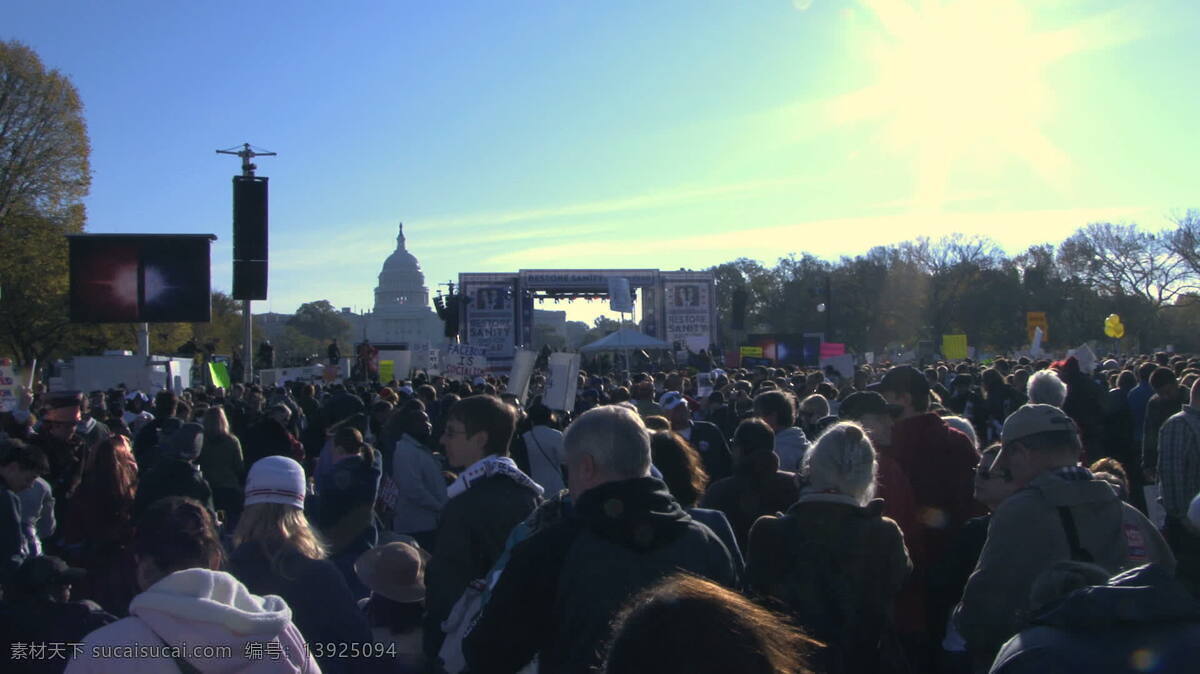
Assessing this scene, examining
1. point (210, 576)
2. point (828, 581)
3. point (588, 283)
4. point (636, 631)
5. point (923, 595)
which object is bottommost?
point (923, 595)

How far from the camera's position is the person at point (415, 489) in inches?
267

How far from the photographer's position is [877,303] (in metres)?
64.3

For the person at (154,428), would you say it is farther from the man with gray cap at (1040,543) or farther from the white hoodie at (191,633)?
the man with gray cap at (1040,543)

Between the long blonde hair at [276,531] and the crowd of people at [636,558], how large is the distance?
0.04 feet

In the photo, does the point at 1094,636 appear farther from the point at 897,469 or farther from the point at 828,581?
the point at 897,469

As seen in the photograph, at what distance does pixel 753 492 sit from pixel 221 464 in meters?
5.03

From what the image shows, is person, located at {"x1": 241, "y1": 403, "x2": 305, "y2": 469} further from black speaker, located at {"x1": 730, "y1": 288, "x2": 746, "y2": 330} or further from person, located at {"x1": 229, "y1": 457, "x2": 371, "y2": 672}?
black speaker, located at {"x1": 730, "y1": 288, "x2": 746, "y2": 330}

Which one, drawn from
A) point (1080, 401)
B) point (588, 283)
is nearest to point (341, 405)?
point (1080, 401)

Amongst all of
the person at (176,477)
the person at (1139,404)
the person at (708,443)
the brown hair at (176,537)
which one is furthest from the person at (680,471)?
the person at (1139,404)

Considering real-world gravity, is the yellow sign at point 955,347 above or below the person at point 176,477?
above

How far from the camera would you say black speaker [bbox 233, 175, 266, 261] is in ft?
61.7

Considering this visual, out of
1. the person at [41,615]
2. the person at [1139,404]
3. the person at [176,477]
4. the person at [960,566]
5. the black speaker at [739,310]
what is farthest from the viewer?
the black speaker at [739,310]

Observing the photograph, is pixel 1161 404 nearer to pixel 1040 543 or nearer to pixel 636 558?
pixel 1040 543

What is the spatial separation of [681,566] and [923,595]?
7.01ft
